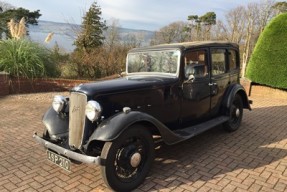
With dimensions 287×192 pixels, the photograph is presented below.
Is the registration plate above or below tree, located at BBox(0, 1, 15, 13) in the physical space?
below

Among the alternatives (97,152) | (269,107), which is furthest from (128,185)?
(269,107)

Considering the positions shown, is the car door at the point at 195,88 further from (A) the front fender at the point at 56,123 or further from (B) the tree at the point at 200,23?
(B) the tree at the point at 200,23

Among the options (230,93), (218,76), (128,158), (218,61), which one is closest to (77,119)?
(128,158)

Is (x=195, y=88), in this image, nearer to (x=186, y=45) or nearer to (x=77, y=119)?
(x=186, y=45)

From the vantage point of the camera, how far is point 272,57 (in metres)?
9.84

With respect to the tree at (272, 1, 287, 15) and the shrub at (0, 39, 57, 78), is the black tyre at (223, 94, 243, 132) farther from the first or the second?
the tree at (272, 1, 287, 15)

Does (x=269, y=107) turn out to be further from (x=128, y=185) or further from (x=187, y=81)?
(x=128, y=185)

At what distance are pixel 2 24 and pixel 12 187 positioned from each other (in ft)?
54.3

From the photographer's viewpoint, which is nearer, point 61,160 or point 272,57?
point 61,160

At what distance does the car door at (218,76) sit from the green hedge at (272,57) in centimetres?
487

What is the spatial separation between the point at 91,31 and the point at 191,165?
17.0 meters

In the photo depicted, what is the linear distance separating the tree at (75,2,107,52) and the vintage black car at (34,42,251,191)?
13395 mm

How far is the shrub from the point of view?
9.50m

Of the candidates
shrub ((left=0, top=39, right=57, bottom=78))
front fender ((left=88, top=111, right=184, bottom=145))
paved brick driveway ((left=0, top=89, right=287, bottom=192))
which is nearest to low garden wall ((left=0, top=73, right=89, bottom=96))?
shrub ((left=0, top=39, right=57, bottom=78))
